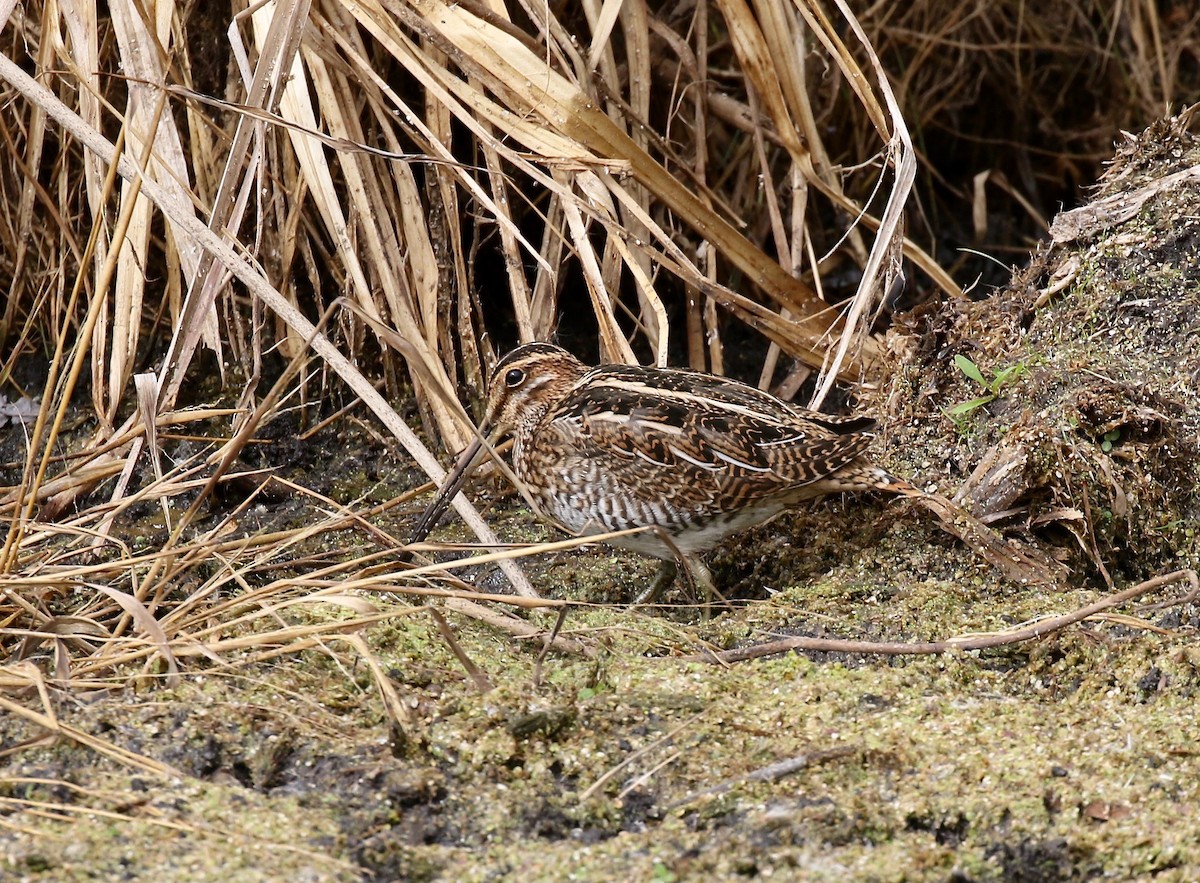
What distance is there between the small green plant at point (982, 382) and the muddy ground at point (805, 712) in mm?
13

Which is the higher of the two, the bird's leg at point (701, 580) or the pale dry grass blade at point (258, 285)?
the pale dry grass blade at point (258, 285)

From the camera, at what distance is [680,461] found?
359 centimetres

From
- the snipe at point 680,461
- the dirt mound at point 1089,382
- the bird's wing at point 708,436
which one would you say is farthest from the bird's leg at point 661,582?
the dirt mound at point 1089,382

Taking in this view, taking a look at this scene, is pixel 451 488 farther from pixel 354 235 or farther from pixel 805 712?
pixel 805 712

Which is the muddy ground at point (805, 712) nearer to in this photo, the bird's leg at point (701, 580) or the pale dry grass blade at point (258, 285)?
the bird's leg at point (701, 580)

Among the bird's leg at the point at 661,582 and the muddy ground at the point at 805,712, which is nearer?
the muddy ground at the point at 805,712

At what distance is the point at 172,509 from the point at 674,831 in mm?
2487

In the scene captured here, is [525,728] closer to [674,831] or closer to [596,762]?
[596,762]

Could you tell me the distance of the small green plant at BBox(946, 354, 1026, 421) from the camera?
3746 mm

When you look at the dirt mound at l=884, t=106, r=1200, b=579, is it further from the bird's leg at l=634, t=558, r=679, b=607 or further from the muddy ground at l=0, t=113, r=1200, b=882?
the bird's leg at l=634, t=558, r=679, b=607

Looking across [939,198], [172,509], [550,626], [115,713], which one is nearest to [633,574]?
[550,626]

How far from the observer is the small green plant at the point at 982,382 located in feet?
12.3

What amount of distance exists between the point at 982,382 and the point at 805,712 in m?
1.42

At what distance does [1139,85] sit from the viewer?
5906 mm
